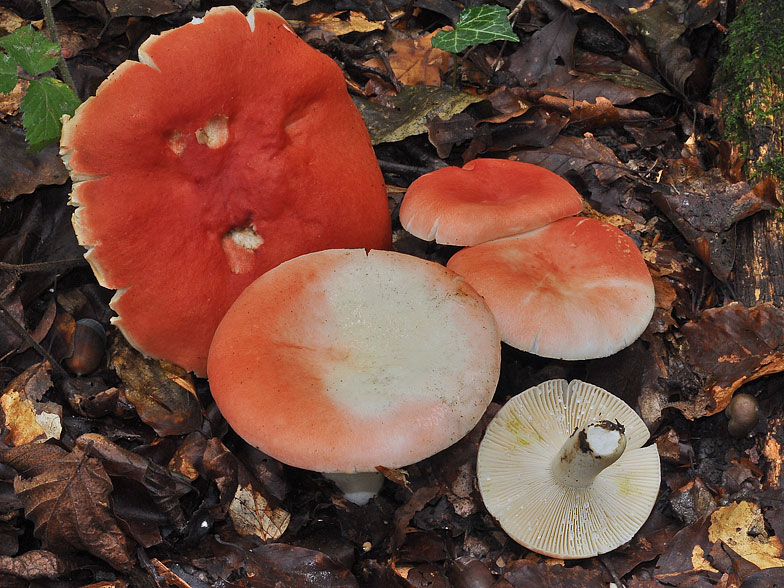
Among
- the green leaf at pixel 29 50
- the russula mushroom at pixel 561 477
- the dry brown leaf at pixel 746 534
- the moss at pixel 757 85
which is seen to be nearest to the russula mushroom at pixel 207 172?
the green leaf at pixel 29 50

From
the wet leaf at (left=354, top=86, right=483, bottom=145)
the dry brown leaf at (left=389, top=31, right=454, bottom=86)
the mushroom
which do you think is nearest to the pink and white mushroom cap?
the mushroom

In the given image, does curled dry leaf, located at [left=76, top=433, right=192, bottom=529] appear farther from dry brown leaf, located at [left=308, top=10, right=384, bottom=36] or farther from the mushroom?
dry brown leaf, located at [left=308, top=10, right=384, bottom=36]

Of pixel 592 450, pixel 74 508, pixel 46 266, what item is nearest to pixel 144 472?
pixel 74 508

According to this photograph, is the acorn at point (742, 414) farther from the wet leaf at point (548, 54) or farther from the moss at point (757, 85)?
the wet leaf at point (548, 54)

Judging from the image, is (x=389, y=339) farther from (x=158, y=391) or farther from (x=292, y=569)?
Answer: (x=158, y=391)

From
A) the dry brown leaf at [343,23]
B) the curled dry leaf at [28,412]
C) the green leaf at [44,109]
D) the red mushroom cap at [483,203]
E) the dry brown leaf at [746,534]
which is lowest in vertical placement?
the dry brown leaf at [746,534]

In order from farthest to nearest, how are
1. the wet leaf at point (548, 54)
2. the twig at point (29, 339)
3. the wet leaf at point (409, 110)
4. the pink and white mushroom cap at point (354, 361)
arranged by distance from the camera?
the wet leaf at point (548, 54)
the wet leaf at point (409, 110)
the twig at point (29, 339)
the pink and white mushroom cap at point (354, 361)

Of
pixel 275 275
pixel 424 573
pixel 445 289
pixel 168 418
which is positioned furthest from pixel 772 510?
pixel 168 418
